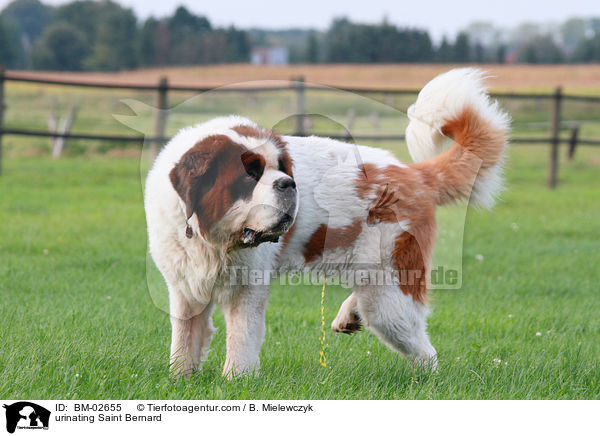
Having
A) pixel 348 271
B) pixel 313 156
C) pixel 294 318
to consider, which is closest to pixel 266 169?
pixel 313 156

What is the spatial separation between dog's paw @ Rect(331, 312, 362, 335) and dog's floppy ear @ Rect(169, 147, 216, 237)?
1354 mm

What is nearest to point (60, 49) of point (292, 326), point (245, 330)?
point (292, 326)

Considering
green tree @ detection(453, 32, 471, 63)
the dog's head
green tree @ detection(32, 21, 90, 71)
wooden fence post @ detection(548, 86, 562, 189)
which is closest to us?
the dog's head

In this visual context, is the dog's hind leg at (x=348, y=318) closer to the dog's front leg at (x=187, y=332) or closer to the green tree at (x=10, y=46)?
the dog's front leg at (x=187, y=332)

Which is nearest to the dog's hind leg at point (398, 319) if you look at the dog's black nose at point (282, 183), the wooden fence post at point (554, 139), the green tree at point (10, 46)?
the dog's black nose at point (282, 183)

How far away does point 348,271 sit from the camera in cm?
369

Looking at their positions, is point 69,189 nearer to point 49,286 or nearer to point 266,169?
point 49,286

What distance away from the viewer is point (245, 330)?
3.48 metres

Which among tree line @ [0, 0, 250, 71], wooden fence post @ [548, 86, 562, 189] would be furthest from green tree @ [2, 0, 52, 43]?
wooden fence post @ [548, 86, 562, 189]

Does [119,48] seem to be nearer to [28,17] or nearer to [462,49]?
[28,17]

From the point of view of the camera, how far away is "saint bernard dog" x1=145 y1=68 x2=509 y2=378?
3094 mm

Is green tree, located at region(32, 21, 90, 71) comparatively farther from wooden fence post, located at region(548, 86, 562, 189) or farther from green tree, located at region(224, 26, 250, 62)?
wooden fence post, located at region(548, 86, 562, 189)
